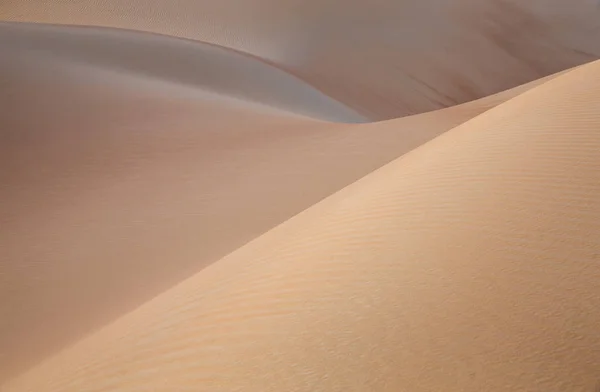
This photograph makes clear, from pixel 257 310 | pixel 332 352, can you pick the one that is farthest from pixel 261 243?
pixel 332 352

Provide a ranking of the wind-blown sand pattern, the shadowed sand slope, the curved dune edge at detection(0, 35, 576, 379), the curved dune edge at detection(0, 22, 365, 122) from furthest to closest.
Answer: the shadowed sand slope, the curved dune edge at detection(0, 22, 365, 122), the curved dune edge at detection(0, 35, 576, 379), the wind-blown sand pattern

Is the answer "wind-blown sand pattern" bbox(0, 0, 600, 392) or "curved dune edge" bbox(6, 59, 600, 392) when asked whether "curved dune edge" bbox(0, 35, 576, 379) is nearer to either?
"wind-blown sand pattern" bbox(0, 0, 600, 392)

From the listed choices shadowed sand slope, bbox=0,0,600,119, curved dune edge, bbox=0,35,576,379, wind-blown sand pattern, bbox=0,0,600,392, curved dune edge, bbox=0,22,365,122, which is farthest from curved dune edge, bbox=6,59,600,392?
shadowed sand slope, bbox=0,0,600,119

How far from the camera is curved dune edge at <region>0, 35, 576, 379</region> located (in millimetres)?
3813

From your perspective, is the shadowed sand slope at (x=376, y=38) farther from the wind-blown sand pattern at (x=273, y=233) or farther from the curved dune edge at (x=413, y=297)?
the curved dune edge at (x=413, y=297)

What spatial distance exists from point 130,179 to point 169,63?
415cm

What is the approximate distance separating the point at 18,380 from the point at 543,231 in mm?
2265

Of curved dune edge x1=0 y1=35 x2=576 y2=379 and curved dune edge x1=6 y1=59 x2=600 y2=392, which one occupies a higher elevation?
curved dune edge x1=0 y1=35 x2=576 y2=379

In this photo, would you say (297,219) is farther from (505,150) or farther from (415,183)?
(505,150)

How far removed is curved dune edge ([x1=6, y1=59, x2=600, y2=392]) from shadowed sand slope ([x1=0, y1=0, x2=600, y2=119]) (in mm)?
8604

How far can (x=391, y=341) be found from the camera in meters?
1.87

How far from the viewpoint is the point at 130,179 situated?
18.2 feet

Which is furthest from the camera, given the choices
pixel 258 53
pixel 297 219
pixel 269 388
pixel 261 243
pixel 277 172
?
pixel 258 53

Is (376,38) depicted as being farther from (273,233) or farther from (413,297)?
(413,297)
